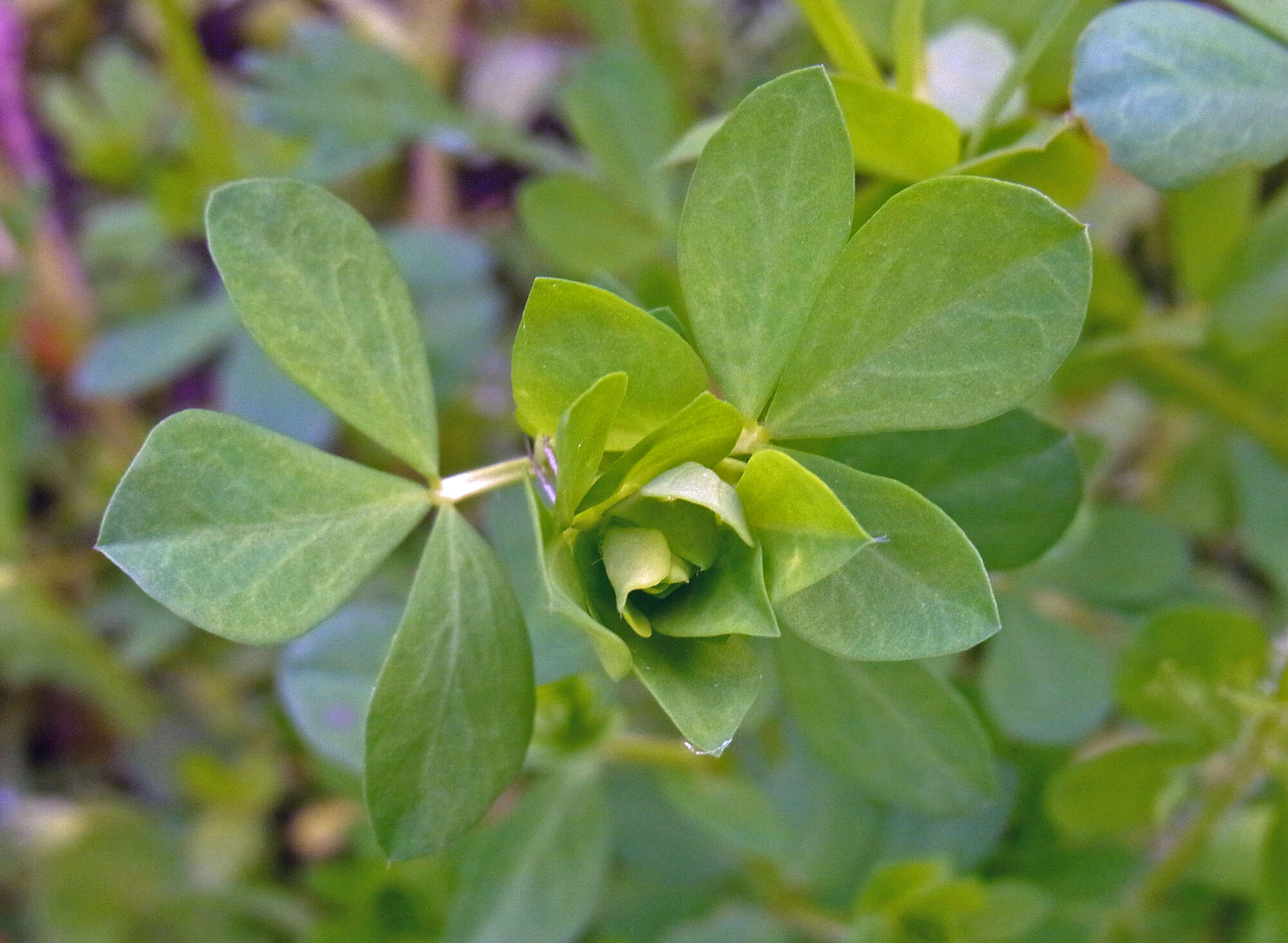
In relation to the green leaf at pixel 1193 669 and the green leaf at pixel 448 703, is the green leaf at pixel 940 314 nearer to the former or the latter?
the green leaf at pixel 448 703

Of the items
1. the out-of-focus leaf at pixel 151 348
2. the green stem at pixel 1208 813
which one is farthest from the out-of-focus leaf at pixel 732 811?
the out-of-focus leaf at pixel 151 348

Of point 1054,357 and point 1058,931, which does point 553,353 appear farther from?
point 1058,931

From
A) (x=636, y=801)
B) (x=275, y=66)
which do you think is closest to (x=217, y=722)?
(x=636, y=801)

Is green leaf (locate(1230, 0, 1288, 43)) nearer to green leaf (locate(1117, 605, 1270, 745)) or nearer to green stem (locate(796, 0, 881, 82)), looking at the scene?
green stem (locate(796, 0, 881, 82))

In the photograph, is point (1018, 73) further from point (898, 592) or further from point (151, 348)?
point (151, 348)

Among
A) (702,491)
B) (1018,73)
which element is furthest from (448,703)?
(1018,73)


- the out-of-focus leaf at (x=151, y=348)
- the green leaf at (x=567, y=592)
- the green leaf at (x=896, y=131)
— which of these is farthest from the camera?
the out-of-focus leaf at (x=151, y=348)
